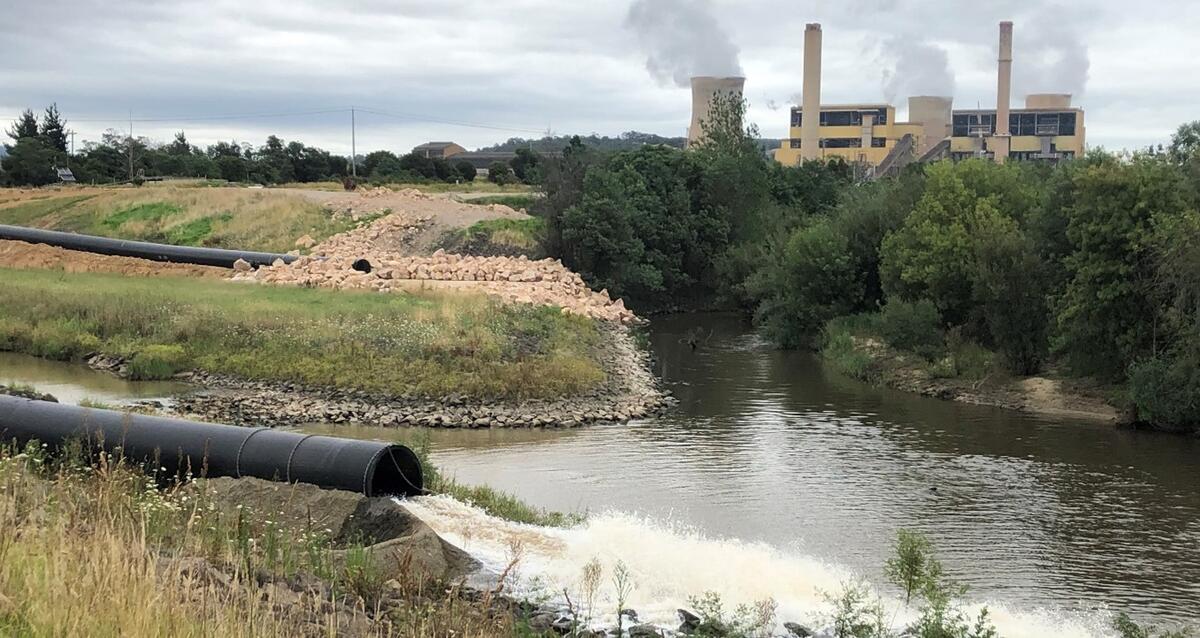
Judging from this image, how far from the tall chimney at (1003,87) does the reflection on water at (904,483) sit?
84.7m

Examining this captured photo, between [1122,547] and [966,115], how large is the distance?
378ft

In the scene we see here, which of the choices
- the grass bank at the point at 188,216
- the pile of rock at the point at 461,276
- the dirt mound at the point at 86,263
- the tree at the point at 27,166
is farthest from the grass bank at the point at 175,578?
the tree at the point at 27,166

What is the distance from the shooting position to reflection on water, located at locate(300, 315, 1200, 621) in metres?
18.4

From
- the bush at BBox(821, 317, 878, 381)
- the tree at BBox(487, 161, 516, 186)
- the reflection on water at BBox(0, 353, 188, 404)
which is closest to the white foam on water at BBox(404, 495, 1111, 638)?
the reflection on water at BBox(0, 353, 188, 404)

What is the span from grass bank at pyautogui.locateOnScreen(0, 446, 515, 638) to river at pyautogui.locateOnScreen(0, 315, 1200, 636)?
4033mm

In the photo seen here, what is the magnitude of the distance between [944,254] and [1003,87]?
255 ft

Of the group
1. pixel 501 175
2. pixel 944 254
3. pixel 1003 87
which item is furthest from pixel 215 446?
pixel 1003 87

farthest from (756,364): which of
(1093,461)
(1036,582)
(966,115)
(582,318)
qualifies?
(966,115)

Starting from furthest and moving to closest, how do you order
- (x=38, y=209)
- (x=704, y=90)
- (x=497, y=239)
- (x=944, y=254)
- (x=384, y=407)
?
(x=704, y=90)
(x=38, y=209)
(x=497, y=239)
(x=944, y=254)
(x=384, y=407)

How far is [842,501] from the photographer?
22438mm

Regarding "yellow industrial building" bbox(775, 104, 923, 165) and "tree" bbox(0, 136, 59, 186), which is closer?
"tree" bbox(0, 136, 59, 186)

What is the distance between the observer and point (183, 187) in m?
71.2

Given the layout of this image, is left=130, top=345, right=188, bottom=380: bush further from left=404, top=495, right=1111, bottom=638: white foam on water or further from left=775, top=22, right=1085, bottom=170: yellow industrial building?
left=775, top=22, right=1085, bottom=170: yellow industrial building

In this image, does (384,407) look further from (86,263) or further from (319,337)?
(86,263)
